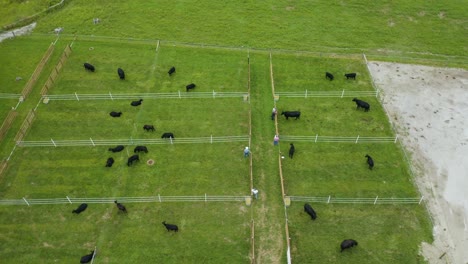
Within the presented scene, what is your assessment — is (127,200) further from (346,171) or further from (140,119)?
(346,171)

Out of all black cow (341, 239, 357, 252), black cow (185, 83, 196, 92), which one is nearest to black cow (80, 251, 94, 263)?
black cow (341, 239, 357, 252)

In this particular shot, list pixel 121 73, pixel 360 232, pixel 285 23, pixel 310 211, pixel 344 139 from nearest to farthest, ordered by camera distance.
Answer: pixel 360 232, pixel 310 211, pixel 344 139, pixel 121 73, pixel 285 23

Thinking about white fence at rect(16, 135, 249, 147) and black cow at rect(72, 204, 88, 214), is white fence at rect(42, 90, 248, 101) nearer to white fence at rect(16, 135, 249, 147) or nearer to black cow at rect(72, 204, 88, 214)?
white fence at rect(16, 135, 249, 147)

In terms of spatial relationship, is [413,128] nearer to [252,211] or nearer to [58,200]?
[252,211]

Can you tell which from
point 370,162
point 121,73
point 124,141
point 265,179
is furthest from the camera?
point 121,73

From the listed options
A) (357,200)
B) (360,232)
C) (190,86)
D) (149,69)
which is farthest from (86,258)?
(149,69)

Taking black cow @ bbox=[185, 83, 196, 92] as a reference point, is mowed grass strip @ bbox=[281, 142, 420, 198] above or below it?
below
